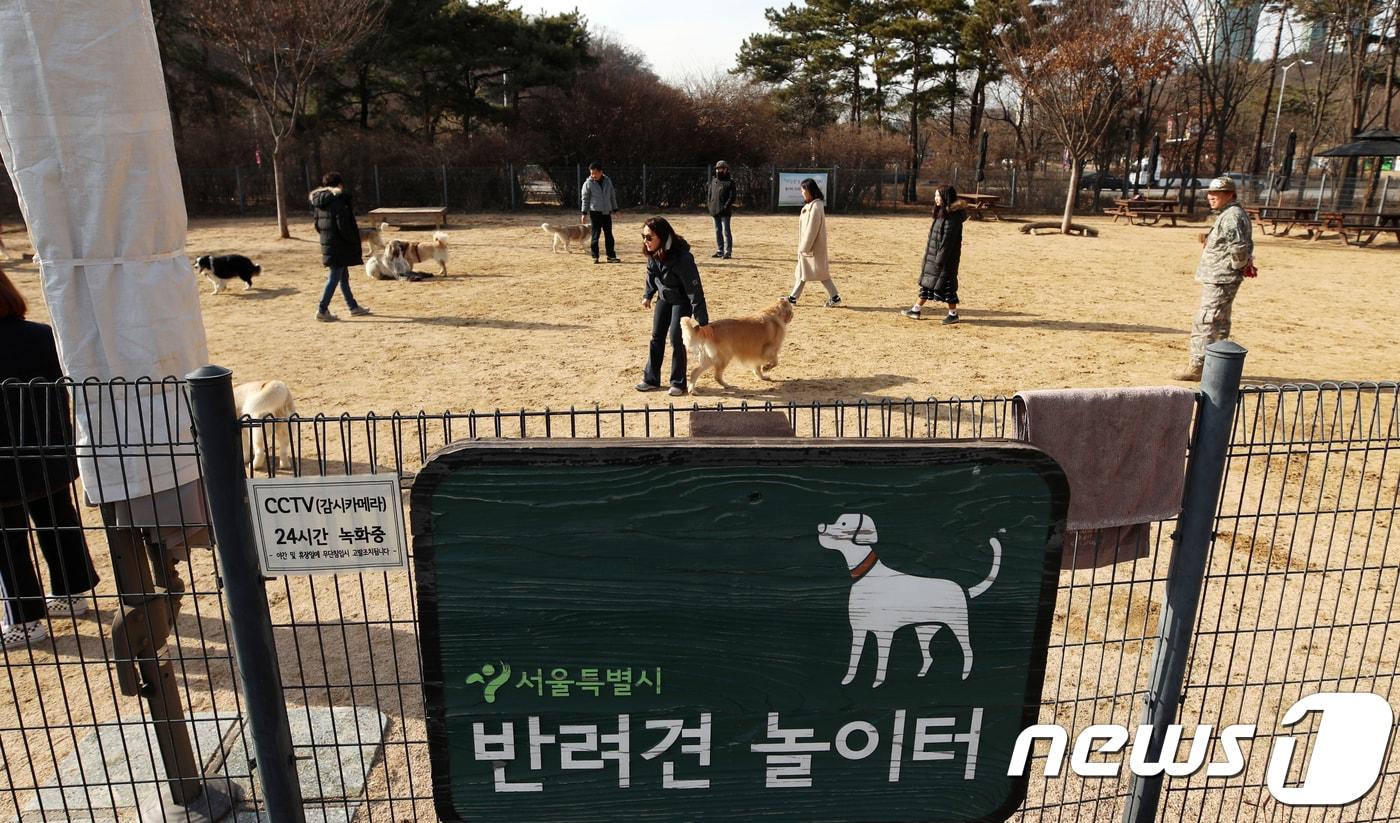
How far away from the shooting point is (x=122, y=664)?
2895 millimetres

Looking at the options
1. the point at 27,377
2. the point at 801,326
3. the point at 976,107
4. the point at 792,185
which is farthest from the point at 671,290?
the point at 976,107

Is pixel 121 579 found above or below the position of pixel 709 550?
below

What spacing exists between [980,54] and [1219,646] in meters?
37.3

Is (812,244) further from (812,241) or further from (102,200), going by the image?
(102,200)

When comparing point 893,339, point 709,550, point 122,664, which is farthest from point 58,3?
point 893,339

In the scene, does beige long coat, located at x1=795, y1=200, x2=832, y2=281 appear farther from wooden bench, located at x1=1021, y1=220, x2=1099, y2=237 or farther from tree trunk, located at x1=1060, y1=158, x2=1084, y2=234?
wooden bench, located at x1=1021, y1=220, x2=1099, y2=237

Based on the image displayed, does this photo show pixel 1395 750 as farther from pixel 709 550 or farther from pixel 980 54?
pixel 980 54

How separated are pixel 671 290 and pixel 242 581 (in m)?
5.88

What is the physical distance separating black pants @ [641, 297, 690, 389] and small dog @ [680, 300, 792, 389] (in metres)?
0.11

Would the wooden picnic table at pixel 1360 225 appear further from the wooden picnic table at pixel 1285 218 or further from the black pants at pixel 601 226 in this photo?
the black pants at pixel 601 226

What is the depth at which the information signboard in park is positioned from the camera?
28.2 metres

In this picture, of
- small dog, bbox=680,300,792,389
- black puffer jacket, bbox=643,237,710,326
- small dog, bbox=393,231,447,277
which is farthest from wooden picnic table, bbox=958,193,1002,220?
black puffer jacket, bbox=643,237,710,326

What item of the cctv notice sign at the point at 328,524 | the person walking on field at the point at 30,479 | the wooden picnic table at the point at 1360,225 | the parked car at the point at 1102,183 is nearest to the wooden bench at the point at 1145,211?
the parked car at the point at 1102,183

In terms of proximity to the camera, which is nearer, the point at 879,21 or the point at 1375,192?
the point at 1375,192
